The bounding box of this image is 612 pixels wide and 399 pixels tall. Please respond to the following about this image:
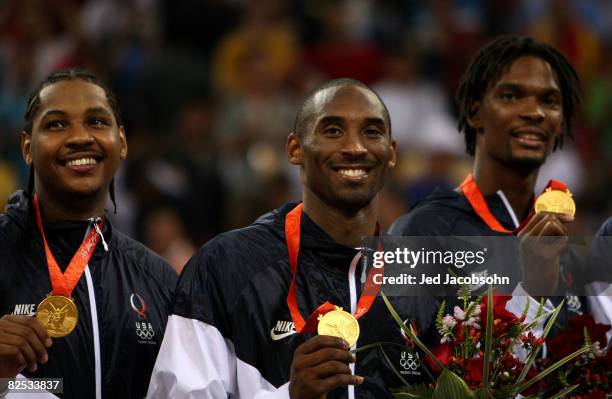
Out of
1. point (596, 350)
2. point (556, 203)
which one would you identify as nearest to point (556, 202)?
point (556, 203)

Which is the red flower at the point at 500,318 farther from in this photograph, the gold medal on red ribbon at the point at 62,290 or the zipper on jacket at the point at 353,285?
the gold medal on red ribbon at the point at 62,290

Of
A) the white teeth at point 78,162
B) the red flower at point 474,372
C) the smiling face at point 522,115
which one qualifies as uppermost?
the smiling face at point 522,115

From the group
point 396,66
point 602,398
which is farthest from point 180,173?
point 602,398

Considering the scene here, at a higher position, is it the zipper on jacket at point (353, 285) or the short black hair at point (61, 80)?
the short black hair at point (61, 80)

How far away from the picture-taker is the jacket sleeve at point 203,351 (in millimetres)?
4270

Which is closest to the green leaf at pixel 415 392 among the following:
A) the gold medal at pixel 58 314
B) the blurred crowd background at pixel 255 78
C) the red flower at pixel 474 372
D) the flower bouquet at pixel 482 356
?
the flower bouquet at pixel 482 356

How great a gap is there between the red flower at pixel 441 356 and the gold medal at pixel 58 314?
4.09 ft

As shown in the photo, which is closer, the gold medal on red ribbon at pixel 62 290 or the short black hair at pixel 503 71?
the gold medal on red ribbon at pixel 62 290

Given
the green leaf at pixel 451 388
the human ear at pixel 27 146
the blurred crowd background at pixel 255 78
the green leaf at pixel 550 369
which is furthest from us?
the blurred crowd background at pixel 255 78

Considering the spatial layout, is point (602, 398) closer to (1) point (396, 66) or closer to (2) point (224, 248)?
(2) point (224, 248)

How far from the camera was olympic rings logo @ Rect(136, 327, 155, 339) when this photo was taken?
4.68m

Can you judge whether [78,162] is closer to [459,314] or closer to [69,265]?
[69,265]

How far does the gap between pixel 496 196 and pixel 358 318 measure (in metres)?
1.26

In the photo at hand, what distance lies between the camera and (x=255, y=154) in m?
9.44
